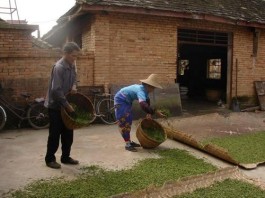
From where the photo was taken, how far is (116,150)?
23.6 ft

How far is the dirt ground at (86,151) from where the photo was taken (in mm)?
5555

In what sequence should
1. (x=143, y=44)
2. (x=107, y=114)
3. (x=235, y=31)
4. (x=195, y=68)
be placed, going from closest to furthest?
(x=107, y=114), (x=143, y=44), (x=235, y=31), (x=195, y=68)

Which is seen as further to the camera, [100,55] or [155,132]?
[100,55]

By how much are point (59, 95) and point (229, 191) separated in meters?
3.06

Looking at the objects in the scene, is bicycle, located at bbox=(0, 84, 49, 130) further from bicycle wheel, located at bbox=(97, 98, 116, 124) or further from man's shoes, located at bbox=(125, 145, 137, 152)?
man's shoes, located at bbox=(125, 145, 137, 152)

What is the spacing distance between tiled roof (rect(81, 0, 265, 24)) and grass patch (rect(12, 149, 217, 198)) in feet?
18.4

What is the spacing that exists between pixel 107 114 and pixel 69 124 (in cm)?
484

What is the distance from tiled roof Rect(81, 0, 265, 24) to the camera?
10.6m

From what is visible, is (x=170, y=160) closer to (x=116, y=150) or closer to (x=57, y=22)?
(x=116, y=150)

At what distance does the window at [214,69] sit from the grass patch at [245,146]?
10.6 metres

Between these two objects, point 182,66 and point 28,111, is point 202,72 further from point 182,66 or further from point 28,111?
point 28,111

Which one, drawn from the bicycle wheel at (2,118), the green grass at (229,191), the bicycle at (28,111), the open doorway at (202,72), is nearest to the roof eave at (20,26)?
the bicycle at (28,111)

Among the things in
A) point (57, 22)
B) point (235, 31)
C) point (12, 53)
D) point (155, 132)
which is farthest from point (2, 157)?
point (235, 31)

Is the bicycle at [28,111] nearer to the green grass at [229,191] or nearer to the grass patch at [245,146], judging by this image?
the grass patch at [245,146]
